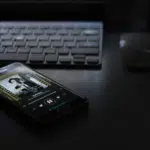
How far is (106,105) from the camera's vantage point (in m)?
0.56

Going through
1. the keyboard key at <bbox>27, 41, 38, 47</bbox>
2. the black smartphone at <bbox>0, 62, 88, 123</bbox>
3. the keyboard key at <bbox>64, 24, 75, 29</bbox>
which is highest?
the keyboard key at <bbox>64, 24, 75, 29</bbox>

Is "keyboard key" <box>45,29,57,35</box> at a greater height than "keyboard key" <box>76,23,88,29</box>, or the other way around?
"keyboard key" <box>76,23,88,29</box>

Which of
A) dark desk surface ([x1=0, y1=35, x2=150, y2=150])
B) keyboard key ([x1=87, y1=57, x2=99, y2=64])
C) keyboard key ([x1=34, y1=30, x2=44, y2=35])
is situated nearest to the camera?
dark desk surface ([x1=0, y1=35, x2=150, y2=150])

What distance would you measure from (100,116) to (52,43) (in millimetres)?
233

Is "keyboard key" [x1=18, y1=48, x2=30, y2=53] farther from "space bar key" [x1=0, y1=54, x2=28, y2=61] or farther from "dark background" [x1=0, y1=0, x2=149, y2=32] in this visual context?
"dark background" [x1=0, y1=0, x2=149, y2=32]

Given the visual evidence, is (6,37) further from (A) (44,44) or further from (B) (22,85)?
(B) (22,85)

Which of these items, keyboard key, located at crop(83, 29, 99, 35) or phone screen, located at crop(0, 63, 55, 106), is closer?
phone screen, located at crop(0, 63, 55, 106)

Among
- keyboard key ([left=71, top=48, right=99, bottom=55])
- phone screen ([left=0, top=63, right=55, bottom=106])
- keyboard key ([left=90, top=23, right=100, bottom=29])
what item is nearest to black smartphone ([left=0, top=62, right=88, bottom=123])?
phone screen ([left=0, top=63, right=55, bottom=106])

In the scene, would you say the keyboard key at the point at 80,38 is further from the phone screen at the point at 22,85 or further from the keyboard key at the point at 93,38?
the phone screen at the point at 22,85

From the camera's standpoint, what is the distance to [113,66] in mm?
665

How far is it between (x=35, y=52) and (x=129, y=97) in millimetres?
207

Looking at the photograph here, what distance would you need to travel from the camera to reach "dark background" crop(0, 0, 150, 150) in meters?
0.49

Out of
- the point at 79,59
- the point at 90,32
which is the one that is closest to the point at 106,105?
the point at 79,59

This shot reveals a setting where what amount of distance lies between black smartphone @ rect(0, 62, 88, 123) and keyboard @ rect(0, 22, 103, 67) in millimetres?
56
